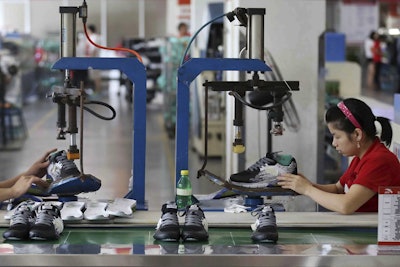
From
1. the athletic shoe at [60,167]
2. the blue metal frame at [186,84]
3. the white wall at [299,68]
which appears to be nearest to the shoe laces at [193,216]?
the blue metal frame at [186,84]

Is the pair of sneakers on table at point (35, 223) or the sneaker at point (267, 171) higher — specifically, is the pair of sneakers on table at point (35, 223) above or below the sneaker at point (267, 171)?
below

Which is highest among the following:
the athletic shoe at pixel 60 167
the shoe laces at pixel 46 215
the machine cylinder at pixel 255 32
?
the machine cylinder at pixel 255 32

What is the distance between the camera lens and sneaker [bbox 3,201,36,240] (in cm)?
387

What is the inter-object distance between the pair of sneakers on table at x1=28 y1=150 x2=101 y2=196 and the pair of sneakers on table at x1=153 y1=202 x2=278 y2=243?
603 mm

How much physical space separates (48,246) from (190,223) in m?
0.59

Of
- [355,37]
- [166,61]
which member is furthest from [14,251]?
[355,37]

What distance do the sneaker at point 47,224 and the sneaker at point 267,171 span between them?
104cm

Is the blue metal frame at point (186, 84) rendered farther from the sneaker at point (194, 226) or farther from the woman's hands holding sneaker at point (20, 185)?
the woman's hands holding sneaker at point (20, 185)

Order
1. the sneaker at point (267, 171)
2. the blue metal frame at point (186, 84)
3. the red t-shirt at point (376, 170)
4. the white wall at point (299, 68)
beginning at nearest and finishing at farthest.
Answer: the red t-shirt at point (376, 170)
the blue metal frame at point (186, 84)
the sneaker at point (267, 171)
the white wall at point (299, 68)

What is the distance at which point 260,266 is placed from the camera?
3611 millimetres

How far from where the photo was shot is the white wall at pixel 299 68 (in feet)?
24.4

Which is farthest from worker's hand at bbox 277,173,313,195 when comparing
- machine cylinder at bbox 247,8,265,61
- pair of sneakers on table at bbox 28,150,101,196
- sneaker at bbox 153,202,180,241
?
pair of sneakers on table at bbox 28,150,101,196

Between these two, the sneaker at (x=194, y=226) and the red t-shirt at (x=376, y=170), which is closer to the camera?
the sneaker at (x=194, y=226)

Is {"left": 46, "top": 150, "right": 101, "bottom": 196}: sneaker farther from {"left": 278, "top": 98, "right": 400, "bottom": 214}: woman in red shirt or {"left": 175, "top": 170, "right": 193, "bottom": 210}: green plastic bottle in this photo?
{"left": 278, "top": 98, "right": 400, "bottom": 214}: woman in red shirt
